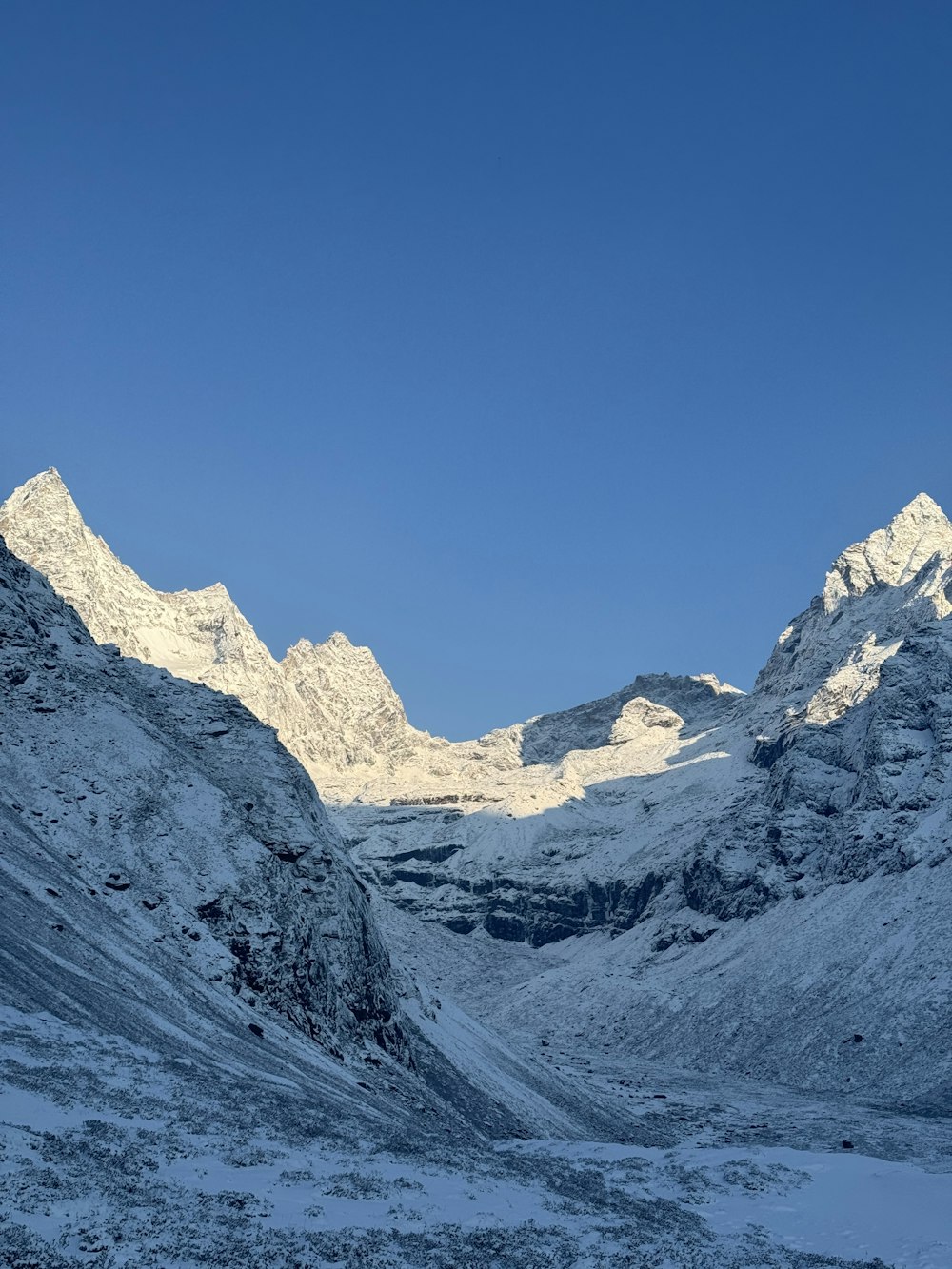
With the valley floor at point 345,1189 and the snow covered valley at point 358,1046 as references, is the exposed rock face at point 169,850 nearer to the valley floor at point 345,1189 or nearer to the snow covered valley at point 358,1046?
the snow covered valley at point 358,1046

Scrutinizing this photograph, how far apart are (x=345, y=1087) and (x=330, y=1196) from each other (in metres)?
27.4

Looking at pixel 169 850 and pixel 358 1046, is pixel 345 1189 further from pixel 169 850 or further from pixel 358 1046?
pixel 169 850

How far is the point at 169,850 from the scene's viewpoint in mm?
66688

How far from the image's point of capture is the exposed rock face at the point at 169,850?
58.8 metres

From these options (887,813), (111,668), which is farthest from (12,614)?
(887,813)

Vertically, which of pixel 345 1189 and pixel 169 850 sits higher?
pixel 169 850

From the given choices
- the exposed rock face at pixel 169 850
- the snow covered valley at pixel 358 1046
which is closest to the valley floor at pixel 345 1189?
the snow covered valley at pixel 358 1046

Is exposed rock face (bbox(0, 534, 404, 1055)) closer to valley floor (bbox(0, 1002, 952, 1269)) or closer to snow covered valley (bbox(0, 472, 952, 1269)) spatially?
snow covered valley (bbox(0, 472, 952, 1269))

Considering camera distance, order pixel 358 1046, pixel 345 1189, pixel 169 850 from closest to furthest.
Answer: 1. pixel 345 1189
2. pixel 358 1046
3. pixel 169 850

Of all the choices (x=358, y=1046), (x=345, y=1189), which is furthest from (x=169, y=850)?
(x=345, y=1189)

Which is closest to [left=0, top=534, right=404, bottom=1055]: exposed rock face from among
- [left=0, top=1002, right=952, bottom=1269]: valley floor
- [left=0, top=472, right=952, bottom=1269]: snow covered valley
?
[left=0, top=472, right=952, bottom=1269]: snow covered valley

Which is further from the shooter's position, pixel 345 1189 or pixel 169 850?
pixel 169 850

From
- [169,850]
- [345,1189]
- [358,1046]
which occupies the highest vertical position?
[169,850]

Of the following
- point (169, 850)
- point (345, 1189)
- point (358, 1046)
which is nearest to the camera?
point (345, 1189)
